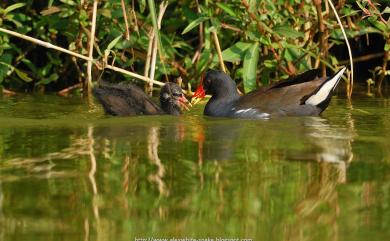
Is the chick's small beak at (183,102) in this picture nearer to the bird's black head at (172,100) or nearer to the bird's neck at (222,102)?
the bird's black head at (172,100)

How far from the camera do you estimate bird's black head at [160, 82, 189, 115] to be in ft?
26.1

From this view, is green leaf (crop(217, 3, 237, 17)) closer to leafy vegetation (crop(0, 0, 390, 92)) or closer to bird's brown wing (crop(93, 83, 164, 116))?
leafy vegetation (crop(0, 0, 390, 92))

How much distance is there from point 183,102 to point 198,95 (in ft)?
0.94

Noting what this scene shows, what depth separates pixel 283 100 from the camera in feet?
25.4

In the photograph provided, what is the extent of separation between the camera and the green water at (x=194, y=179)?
384cm

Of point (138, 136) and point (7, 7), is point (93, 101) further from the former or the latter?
point (138, 136)

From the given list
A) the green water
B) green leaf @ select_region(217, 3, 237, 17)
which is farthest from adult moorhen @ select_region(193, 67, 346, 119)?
green leaf @ select_region(217, 3, 237, 17)

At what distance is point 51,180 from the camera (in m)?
4.71

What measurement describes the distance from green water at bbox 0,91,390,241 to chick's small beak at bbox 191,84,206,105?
1.10m

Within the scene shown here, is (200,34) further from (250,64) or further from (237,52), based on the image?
(250,64)

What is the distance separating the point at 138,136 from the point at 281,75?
10.9 feet

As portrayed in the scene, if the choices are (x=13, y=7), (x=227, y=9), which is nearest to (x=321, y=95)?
(x=227, y=9)

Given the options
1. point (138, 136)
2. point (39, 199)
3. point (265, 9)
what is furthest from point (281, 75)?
point (39, 199)

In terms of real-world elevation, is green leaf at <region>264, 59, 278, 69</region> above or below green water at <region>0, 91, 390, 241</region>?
above
